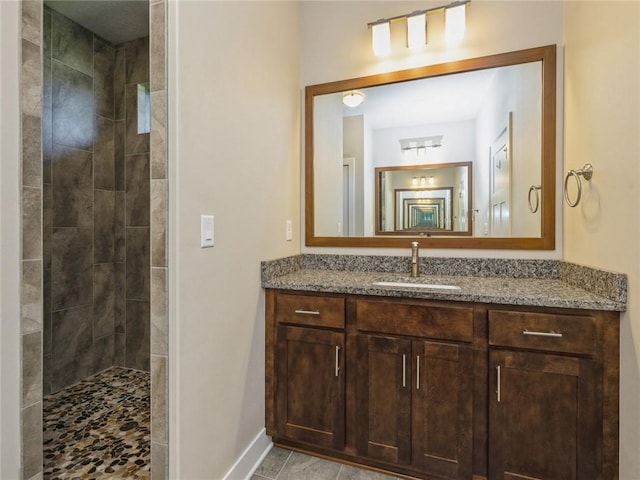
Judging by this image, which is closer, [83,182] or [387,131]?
[387,131]

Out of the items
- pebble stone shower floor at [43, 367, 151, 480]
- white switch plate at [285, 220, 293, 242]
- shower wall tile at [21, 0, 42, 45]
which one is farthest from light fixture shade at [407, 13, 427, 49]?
pebble stone shower floor at [43, 367, 151, 480]

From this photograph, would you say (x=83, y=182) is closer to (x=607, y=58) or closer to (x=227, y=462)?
(x=227, y=462)

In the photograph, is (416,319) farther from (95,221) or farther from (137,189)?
(95,221)

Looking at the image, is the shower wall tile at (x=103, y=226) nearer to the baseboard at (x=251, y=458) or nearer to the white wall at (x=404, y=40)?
the white wall at (x=404, y=40)

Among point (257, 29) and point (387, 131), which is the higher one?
point (257, 29)

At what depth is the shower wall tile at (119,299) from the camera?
9.12 ft

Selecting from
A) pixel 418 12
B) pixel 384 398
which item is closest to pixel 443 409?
pixel 384 398

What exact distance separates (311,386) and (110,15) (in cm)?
291

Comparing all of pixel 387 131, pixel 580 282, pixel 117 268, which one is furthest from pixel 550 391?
pixel 117 268

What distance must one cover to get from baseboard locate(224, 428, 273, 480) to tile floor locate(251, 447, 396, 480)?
0.03m

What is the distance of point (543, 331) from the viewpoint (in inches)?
51.9

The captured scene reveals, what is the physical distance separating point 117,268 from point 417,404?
260 cm

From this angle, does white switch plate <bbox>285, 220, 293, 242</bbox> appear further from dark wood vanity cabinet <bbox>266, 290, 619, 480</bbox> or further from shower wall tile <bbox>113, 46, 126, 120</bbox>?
shower wall tile <bbox>113, 46, 126, 120</bbox>

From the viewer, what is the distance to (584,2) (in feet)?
4.87
